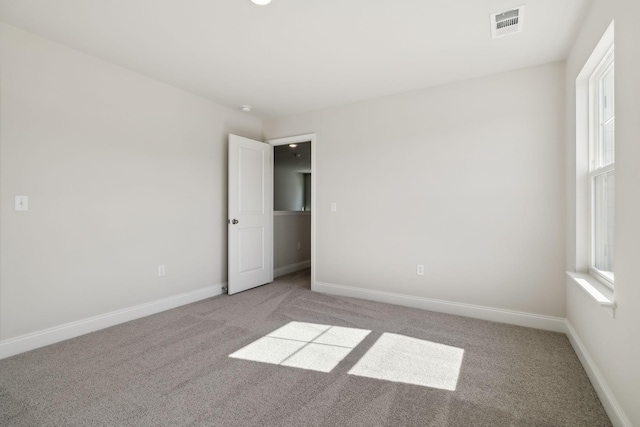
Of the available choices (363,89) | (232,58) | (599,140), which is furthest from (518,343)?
(232,58)

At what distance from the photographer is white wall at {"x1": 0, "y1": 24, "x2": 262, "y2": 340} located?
236cm

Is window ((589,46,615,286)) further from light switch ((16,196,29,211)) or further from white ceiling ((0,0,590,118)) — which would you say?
light switch ((16,196,29,211))

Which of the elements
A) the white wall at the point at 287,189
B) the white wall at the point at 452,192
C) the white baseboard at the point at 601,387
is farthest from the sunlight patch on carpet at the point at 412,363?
the white wall at the point at 287,189

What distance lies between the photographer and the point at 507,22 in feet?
7.32

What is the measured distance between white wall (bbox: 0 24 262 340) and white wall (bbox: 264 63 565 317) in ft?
5.36

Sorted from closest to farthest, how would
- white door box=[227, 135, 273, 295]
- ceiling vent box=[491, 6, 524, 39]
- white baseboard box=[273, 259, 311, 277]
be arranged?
ceiling vent box=[491, 6, 524, 39] < white door box=[227, 135, 273, 295] < white baseboard box=[273, 259, 311, 277]

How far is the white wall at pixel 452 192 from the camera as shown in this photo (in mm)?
2855

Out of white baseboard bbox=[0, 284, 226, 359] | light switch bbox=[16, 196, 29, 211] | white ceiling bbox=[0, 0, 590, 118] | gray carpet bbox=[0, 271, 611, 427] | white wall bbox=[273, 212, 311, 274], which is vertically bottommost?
gray carpet bbox=[0, 271, 611, 427]

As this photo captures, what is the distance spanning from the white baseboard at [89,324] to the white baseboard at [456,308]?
170 cm

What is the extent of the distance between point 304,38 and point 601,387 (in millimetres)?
3025

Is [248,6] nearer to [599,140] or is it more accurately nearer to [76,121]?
[76,121]

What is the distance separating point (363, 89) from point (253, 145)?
1695mm

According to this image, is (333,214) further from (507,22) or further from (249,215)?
(507,22)

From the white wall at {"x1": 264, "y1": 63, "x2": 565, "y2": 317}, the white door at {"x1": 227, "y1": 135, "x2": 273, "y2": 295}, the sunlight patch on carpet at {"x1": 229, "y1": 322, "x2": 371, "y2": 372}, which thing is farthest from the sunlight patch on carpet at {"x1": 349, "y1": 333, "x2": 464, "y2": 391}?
the white door at {"x1": 227, "y1": 135, "x2": 273, "y2": 295}
